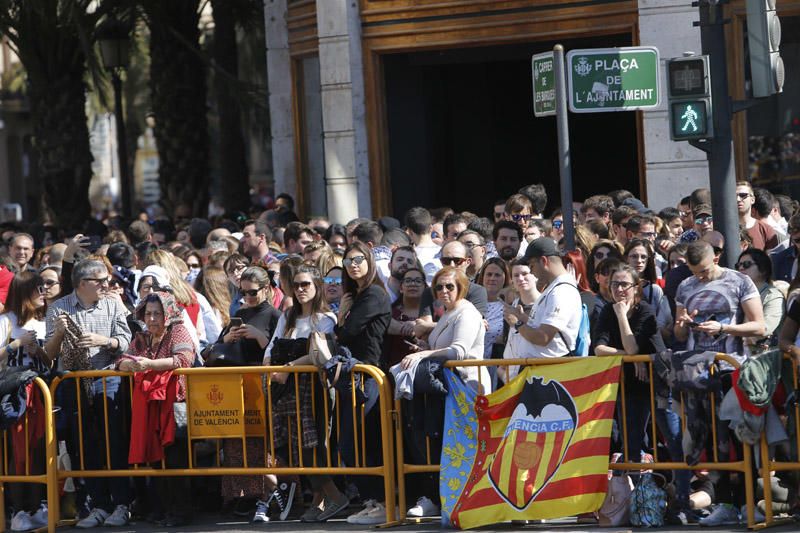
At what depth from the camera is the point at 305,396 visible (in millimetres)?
9758

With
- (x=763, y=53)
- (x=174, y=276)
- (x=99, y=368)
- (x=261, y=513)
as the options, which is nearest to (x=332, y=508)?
(x=261, y=513)

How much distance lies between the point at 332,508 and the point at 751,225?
434cm

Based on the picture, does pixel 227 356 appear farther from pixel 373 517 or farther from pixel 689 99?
pixel 689 99

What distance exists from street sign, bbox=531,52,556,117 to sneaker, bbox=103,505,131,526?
13.1 ft

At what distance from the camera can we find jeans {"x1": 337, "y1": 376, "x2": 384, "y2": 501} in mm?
9617

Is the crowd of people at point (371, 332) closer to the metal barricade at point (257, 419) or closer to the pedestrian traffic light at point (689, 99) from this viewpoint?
the metal barricade at point (257, 419)

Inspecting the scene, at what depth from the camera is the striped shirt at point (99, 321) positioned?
1027cm

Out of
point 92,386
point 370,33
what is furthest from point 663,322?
point 370,33

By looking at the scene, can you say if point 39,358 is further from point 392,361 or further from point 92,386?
point 392,361

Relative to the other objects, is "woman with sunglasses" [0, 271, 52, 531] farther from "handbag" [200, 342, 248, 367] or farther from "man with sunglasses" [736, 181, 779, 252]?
"man with sunglasses" [736, 181, 779, 252]

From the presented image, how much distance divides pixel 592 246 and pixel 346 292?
2071 mm

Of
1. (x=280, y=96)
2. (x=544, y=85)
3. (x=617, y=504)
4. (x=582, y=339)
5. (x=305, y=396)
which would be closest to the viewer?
(x=617, y=504)

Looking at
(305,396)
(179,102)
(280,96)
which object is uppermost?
(179,102)

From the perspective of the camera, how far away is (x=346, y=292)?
9.91 metres
